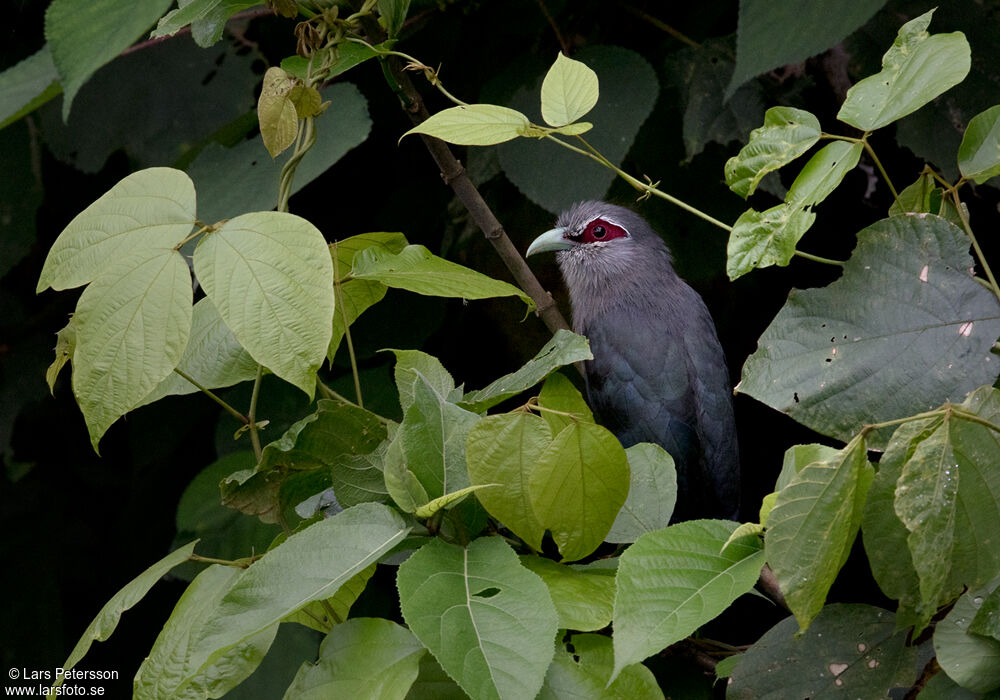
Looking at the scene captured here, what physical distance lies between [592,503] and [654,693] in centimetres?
27

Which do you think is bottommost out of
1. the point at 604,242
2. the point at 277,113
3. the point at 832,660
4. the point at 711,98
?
the point at 604,242

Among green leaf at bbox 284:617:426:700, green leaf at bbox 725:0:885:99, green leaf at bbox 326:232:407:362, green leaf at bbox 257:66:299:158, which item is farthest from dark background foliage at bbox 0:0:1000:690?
green leaf at bbox 284:617:426:700

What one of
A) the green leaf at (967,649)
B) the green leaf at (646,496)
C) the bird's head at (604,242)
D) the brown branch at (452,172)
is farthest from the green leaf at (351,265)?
the bird's head at (604,242)

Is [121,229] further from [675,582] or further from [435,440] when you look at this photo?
[675,582]

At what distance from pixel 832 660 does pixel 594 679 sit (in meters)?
0.35

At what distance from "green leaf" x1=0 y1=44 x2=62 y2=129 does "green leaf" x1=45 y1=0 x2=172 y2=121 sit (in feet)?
1.51

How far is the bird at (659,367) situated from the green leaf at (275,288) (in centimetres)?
162

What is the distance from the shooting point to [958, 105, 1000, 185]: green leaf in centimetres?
133

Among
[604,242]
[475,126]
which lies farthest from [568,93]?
[604,242]

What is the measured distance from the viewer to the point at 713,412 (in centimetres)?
277

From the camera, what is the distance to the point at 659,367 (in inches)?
111

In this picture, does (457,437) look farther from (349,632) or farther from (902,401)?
(902,401)

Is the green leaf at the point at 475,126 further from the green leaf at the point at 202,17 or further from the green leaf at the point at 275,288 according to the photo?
the green leaf at the point at 202,17

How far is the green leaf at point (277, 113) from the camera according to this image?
1551mm
